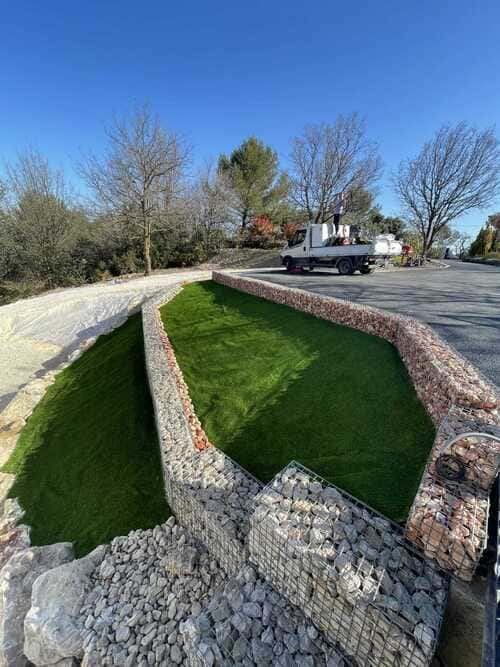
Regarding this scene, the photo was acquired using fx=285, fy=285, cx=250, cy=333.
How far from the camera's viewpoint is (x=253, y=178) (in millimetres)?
25828

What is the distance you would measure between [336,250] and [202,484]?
1194 centimetres

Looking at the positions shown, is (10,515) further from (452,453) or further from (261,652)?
(452,453)

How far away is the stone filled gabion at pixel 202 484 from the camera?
7.95 feet

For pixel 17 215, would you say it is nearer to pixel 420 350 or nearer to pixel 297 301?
pixel 297 301

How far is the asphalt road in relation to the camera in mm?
4480

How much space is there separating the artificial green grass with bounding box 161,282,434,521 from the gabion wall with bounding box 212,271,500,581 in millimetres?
315

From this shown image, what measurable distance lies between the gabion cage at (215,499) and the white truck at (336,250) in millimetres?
11148

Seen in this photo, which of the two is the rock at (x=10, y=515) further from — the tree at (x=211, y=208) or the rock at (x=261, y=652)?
the tree at (x=211, y=208)

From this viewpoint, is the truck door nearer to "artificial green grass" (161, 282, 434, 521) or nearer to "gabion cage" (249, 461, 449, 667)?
"artificial green grass" (161, 282, 434, 521)

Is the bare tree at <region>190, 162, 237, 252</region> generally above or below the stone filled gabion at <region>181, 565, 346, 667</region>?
above

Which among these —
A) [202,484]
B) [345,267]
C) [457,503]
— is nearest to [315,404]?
[202,484]

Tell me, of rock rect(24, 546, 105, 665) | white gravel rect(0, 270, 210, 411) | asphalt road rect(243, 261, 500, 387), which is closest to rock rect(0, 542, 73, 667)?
rock rect(24, 546, 105, 665)

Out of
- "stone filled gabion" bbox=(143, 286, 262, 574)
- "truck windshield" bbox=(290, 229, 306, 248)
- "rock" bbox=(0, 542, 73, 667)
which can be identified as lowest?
"rock" bbox=(0, 542, 73, 667)

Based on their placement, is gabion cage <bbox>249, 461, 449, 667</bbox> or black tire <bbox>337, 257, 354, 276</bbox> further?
black tire <bbox>337, 257, 354, 276</bbox>
